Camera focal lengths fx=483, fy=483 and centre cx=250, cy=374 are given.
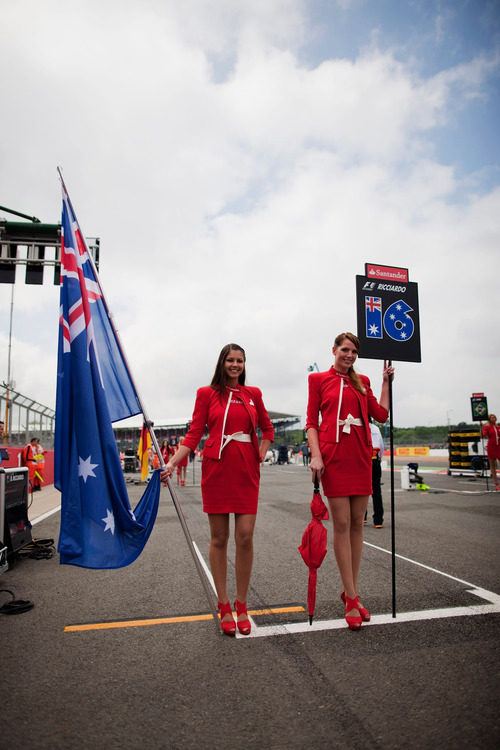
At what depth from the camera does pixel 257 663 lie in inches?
108

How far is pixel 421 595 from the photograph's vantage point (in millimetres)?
3949

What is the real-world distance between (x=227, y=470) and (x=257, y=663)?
3.81 ft

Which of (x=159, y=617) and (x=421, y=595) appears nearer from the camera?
(x=159, y=617)

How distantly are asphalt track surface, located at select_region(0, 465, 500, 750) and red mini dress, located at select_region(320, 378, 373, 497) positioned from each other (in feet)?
2.99

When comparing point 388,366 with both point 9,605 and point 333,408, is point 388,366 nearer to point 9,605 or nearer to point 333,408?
point 333,408

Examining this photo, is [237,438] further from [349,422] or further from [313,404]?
[349,422]

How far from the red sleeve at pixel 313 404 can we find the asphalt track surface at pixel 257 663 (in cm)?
139

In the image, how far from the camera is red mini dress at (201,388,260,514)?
331 cm

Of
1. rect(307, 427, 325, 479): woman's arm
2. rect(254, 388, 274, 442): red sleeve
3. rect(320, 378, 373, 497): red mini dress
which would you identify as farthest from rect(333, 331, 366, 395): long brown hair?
rect(254, 388, 274, 442): red sleeve

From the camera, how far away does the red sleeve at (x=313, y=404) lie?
369 cm

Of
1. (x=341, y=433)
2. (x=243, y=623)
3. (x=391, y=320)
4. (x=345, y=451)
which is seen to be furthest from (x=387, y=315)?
(x=243, y=623)

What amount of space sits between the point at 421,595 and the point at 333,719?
2.10 m

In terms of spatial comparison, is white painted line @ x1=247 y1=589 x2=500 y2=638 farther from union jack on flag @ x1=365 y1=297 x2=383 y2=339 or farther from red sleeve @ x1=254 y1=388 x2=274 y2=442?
union jack on flag @ x1=365 y1=297 x2=383 y2=339

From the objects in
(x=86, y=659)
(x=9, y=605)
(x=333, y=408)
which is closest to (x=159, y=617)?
(x=86, y=659)
